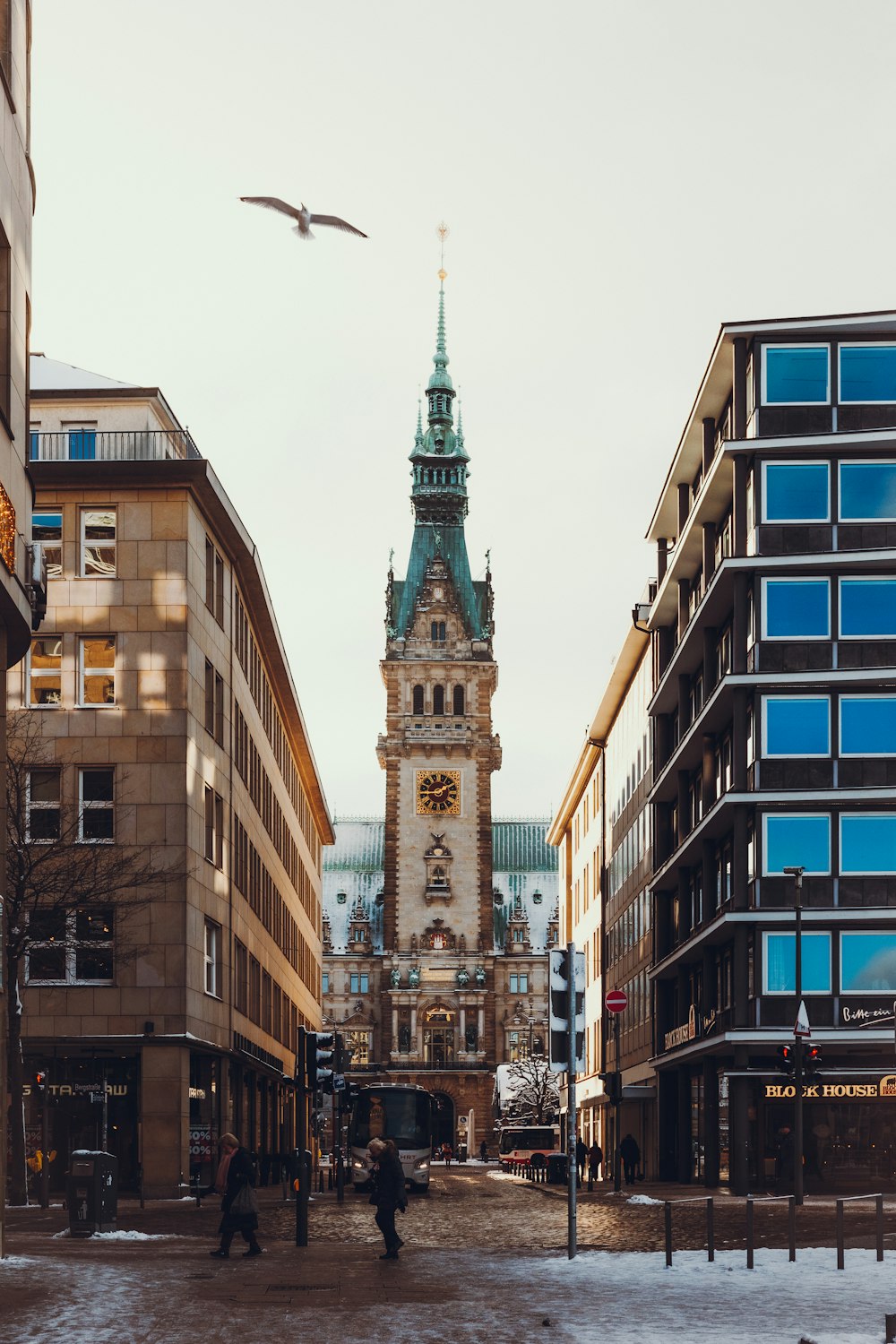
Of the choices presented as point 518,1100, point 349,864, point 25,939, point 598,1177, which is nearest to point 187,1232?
point 25,939

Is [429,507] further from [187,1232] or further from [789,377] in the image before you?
[187,1232]

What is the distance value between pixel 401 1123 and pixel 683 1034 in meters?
9.14

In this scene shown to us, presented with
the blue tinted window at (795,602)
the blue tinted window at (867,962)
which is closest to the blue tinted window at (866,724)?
the blue tinted window at (795,602)

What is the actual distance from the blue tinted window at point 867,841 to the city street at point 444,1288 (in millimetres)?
15823

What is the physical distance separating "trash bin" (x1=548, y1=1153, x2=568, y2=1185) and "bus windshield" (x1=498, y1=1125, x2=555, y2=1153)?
1384 inches

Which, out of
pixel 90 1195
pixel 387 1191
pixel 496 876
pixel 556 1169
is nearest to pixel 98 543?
pixel 90 1195

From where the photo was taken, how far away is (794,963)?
50938 mm

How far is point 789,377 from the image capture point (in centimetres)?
5241

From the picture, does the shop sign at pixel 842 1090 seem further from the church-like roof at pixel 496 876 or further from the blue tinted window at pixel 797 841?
the church-like roof at pixel 496 876

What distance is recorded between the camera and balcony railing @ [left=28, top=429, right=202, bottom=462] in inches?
2111

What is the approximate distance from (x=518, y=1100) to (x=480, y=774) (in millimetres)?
26110

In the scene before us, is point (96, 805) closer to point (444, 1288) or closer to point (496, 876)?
point (444, 1288)

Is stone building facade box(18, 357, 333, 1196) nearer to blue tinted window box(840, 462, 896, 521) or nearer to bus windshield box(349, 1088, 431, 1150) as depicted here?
bus windshield box(349, 1088, 431, 1150)

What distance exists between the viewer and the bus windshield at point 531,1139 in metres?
108
